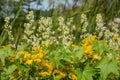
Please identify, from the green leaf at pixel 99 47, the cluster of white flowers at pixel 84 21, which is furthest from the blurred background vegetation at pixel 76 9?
the green leaf at pixel 99 47

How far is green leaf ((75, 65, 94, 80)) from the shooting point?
2020mm

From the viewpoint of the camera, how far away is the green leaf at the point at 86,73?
2020mm

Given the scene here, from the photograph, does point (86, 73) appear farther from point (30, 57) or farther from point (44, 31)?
point (44, 31)

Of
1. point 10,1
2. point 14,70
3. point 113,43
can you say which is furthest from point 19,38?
point 14,70

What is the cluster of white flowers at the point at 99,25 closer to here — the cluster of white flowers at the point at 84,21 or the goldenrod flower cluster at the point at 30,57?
the cluster of white flowers at the point at 84,21

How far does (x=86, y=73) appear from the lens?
6.71ft

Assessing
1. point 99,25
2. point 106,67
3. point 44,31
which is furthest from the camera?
point 44,31

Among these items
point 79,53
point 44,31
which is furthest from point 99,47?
point 44,31

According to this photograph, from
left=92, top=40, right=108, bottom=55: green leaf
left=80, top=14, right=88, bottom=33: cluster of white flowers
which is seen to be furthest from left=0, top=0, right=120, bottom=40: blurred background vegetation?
left=92, top=40, right=108, bottom=55: green leaf

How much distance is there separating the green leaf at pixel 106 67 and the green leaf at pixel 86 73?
51 millimetres

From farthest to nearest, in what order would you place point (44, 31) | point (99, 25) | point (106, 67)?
1. point (44, 31)
2. point (99, 25)
3. point (106, 67)

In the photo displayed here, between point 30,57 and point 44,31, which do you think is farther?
point 44,31

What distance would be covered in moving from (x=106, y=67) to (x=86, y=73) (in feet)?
0.37

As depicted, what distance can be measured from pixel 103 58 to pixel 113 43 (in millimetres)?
665
